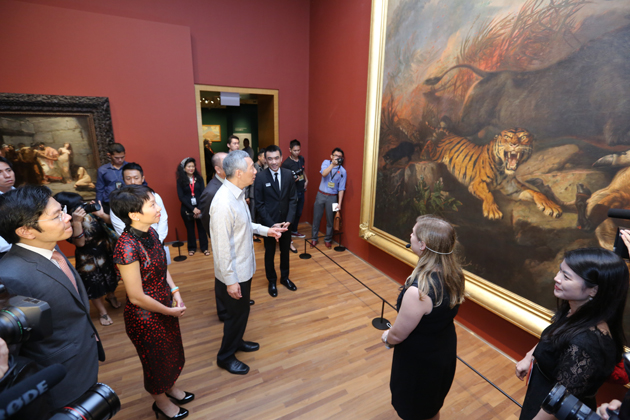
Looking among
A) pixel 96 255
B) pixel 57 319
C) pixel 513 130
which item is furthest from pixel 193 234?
pixel 513 130

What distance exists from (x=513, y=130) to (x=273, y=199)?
2718mm

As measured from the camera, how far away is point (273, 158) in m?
3.75

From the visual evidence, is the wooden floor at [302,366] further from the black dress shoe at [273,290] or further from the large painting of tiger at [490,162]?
the large painting of tiger at [490,162]

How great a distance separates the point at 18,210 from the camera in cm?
139

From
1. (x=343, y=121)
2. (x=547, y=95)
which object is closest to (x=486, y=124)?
A: (x=547, y=95)

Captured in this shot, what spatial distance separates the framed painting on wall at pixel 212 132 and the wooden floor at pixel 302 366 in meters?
7.01

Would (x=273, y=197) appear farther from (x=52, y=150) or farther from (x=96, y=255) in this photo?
(x=52, y=150)

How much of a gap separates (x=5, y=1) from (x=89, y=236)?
3.76 m

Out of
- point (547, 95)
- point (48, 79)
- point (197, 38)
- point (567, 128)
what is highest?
point (197, 38)

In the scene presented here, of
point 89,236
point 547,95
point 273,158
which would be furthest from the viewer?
point 273,158

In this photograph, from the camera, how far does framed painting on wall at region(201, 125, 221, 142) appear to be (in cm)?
994

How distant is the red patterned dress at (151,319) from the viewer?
1.76m

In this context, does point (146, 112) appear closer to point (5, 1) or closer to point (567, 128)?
point (5, 1)

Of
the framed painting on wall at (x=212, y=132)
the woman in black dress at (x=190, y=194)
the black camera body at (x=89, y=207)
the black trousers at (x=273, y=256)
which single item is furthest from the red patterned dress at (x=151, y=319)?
the framed painting on wall at (x=212, y=132)
